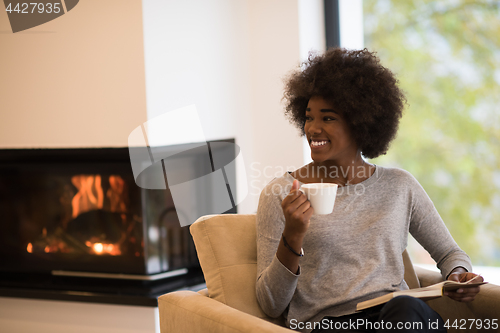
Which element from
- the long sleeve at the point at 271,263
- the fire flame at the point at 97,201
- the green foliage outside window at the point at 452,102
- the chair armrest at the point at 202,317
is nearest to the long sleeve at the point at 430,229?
the long sleeve at the point at 271,263

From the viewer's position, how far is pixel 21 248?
103 inches

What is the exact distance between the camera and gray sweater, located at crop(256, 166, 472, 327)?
54.6 inches

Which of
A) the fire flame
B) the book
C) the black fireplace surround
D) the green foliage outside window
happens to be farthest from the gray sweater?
the green foliage outside window

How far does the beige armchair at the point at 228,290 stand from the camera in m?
1.37

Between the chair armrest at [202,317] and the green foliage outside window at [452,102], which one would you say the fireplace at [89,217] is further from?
the green foliage outside window at [452,102]

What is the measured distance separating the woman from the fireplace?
976 mm

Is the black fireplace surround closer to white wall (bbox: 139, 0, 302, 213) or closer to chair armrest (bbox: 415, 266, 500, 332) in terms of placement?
white wall (bbox: 139, 0, 302, 213)

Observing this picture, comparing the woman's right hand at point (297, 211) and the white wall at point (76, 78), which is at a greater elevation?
the white wall at point (76, 78)

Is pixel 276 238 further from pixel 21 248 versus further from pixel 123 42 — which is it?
pixel 21 248

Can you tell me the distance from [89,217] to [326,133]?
58.6 inches

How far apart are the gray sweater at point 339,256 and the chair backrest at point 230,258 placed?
0.23 ft

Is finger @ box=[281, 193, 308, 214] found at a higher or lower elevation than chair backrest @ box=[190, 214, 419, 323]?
higher

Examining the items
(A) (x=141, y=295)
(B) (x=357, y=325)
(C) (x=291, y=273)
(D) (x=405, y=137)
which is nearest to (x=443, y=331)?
(B) (x=357, y=325)

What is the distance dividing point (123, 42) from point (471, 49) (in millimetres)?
2043
